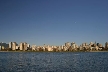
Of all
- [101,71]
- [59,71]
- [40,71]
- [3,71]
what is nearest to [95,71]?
[101,71]

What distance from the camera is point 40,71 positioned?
187ft

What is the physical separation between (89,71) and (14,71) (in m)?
21.7

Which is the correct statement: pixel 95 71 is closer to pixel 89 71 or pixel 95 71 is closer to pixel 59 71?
pixel 89 71

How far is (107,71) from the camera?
2229 inches

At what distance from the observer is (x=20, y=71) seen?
2250 inches

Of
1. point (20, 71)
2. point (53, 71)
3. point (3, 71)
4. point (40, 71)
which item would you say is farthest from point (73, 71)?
point (3, 71)

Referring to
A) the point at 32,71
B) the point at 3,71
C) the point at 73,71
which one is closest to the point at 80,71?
the point at 73,71

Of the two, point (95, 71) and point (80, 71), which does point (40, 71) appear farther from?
point (95, 71)

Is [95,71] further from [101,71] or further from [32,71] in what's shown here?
[32,71]

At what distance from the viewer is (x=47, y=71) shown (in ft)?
189

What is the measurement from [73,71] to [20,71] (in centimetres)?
1539

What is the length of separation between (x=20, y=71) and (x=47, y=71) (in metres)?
7.81

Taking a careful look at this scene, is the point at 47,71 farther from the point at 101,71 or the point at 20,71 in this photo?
the point at 101,71

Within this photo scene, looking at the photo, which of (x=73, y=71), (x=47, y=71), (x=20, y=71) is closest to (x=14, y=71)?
(x=20, y=71)
